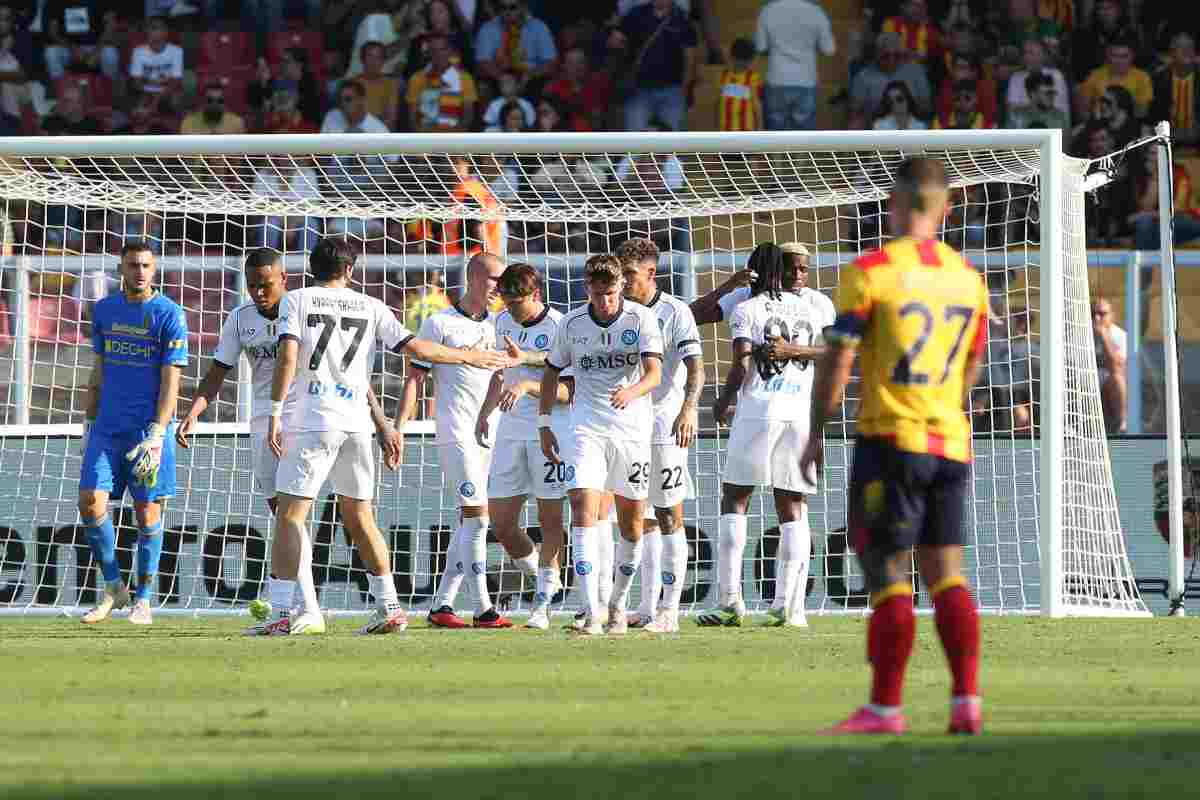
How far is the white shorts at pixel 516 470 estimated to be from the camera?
11859 millimetres

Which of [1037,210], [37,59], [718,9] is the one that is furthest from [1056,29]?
[37,59]

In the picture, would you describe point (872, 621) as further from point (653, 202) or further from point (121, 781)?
point (653, 202)

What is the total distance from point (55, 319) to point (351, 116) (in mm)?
5539

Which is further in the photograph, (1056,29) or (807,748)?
(1056,29)

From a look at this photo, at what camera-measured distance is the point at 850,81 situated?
20891 millimetres

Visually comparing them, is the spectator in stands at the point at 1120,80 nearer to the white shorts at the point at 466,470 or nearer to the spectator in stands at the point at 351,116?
the spectator in stands at the point at 351,116

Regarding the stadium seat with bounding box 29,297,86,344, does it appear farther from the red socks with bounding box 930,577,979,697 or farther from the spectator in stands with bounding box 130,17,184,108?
the red socks with bounding box 930,577,979,697

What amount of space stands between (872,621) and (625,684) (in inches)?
69.9

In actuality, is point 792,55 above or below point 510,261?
above

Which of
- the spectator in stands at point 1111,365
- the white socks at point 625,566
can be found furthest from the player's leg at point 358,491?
the spectator in stands at point 1111,365

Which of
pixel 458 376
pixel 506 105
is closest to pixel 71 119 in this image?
pixel 506 105

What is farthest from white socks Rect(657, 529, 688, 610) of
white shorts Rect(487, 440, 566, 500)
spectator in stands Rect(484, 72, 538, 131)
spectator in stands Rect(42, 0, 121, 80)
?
spectator in stands Rect(42, 0, 121, 80)

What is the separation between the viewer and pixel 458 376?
12.2 meters

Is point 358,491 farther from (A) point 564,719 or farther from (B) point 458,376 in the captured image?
(A) point 564,719
